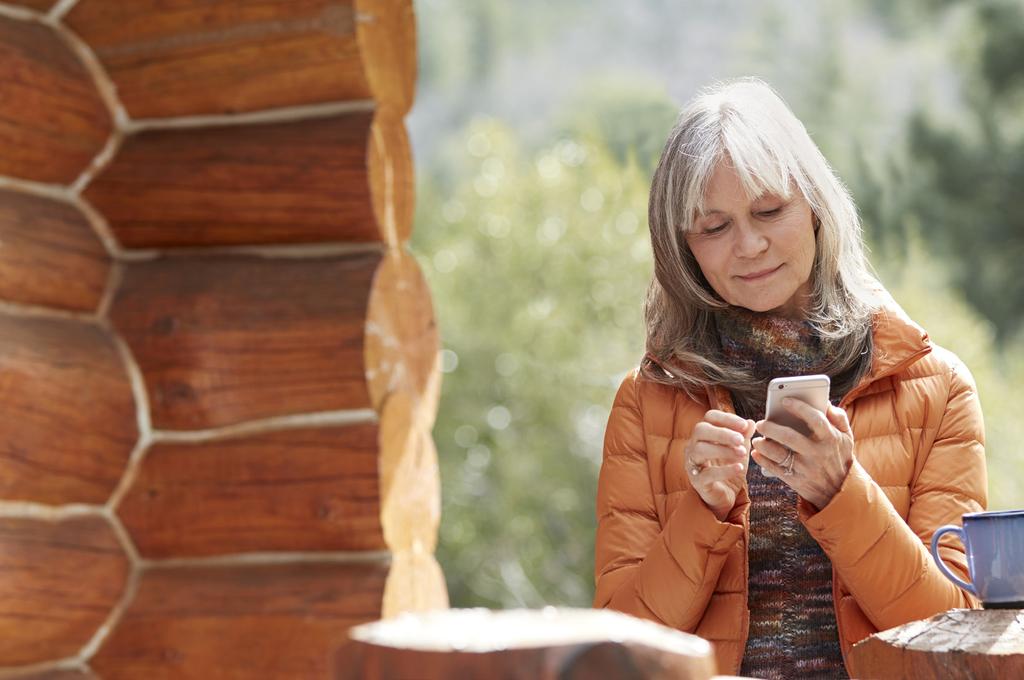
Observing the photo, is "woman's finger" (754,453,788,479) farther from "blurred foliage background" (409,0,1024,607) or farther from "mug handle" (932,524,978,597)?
"blurred foliage background" (409,0,1024,607)

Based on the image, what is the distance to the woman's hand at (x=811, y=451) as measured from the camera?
162 cm

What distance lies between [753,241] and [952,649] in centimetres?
74

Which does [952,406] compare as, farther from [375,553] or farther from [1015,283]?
[1015,283]

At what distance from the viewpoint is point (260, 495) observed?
95.9 inches

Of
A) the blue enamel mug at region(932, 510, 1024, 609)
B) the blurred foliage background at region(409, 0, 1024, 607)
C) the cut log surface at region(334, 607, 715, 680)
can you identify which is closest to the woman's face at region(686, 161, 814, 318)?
the blue enamel mug at region(932, 510, 1024, 609)

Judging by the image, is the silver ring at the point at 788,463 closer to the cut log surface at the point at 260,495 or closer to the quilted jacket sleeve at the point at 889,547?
the quilted jacket sleeve at the point at 889,547

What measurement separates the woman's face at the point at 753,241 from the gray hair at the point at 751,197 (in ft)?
0.06

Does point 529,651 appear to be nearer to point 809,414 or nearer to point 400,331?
point 809,414

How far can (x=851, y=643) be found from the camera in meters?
1.77

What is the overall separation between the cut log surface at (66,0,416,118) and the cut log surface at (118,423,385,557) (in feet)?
2.17

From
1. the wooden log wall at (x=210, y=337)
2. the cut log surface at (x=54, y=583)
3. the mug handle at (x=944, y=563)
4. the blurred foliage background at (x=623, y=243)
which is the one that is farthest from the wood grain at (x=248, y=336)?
the blurred foliage background at (x=623, y=243)

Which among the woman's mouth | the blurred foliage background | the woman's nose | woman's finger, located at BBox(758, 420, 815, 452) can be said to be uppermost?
the blurred foliage background

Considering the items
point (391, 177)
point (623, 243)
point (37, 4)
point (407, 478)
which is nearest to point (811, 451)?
point (407, 478)

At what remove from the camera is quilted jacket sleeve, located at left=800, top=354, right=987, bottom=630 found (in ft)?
5.50
